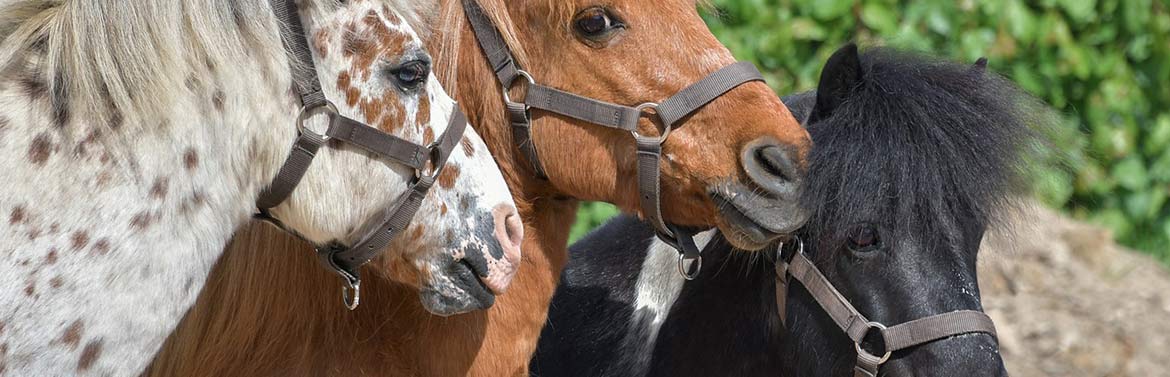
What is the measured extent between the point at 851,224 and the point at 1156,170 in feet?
15.0

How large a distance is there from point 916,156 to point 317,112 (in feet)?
4.62

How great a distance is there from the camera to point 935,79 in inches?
125

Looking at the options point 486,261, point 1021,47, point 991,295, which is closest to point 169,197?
point 486,261

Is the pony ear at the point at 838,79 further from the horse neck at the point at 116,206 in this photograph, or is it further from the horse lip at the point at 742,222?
the horse neck at the point at 116,206

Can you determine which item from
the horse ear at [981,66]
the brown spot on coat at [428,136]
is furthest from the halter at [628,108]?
the horse ear at [981,66]

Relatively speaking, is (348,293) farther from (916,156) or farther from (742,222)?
(916,156)

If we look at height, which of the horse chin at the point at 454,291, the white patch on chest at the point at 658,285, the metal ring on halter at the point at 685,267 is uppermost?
the horse chin at the point at 454,291

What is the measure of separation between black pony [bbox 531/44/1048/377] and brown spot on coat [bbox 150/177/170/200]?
1456 mm

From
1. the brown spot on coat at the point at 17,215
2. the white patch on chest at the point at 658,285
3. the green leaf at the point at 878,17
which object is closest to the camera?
the brown spot on coat at the point at 17,215

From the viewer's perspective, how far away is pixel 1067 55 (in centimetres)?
647

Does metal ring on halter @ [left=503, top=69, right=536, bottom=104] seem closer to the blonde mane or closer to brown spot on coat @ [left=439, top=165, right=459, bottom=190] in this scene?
brown spot on coat @ [left=439, top=165, right=459, bottom=190]

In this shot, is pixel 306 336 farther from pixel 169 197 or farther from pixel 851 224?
pixel 851 224

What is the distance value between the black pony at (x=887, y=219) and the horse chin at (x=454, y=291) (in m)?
0.82

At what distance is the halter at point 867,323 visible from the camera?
9.66 ft
